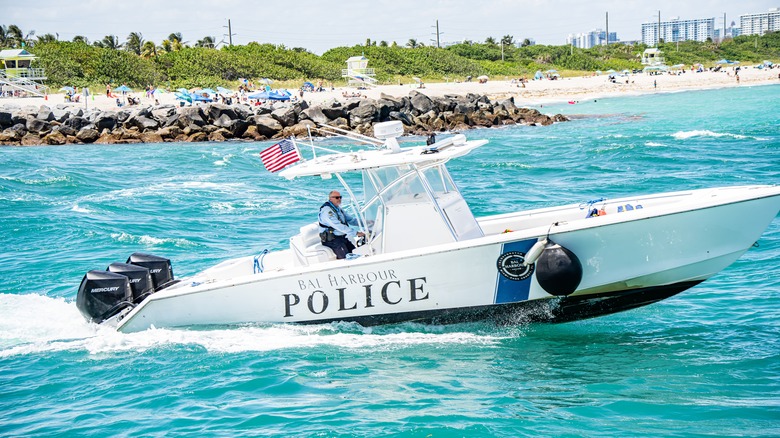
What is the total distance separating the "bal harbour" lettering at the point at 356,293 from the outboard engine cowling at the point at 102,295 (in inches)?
96.6

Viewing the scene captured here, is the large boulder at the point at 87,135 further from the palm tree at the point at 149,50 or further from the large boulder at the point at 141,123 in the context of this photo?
the palm tree at the point at 149,50

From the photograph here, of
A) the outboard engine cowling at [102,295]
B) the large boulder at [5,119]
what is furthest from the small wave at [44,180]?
the large boulder at [5,119]

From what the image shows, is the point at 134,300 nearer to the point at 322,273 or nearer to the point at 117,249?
the point at 322,273

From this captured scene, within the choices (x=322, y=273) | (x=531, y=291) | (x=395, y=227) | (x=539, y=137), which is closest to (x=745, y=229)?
(x=531, y=291)

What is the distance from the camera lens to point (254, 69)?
76312 mm

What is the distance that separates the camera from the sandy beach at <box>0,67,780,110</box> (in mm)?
59875

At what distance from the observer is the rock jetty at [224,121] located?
4481 cm

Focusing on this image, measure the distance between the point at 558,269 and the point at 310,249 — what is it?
354cm

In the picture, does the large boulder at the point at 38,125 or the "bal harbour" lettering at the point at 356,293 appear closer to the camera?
the "bal harbour" lettering at the point at 356,293

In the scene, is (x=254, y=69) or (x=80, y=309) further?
(x=254, y=69)

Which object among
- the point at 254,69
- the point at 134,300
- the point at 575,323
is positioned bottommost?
the point at 575,323

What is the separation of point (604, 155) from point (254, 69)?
50.9 meters

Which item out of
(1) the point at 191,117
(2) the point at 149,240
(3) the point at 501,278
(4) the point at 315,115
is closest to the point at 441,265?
(3) the point at 501,278

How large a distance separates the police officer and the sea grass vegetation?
202ft
